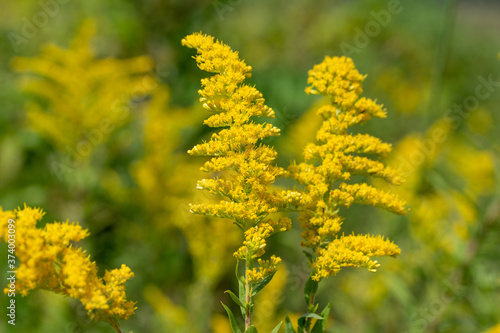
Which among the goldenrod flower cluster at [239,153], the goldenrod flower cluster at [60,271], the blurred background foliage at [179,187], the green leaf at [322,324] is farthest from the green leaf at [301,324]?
the blurred background foliage at [179,187]

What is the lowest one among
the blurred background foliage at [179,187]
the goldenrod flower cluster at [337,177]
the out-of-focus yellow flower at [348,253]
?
the out-of-focus yellow flower at [348,253]

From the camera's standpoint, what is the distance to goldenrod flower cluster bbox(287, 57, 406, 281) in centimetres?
138

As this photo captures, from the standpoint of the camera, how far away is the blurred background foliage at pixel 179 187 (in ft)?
10.4

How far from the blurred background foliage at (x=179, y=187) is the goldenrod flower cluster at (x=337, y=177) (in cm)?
146

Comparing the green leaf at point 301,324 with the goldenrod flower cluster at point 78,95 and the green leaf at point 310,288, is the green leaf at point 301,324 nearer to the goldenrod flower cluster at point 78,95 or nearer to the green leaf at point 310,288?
the green leaf at point 310,288

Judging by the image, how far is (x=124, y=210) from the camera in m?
4.67

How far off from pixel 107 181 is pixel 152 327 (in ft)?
4.53

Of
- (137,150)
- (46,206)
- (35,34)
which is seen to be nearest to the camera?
(46,206)

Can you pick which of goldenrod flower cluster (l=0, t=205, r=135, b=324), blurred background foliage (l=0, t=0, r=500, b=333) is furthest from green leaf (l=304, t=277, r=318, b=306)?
blurred background foliage (l=0, t=0, r=500, b=333)

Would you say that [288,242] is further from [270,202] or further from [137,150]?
[270,202]

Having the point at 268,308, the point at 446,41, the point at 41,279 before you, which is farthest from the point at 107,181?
the point at 41,279

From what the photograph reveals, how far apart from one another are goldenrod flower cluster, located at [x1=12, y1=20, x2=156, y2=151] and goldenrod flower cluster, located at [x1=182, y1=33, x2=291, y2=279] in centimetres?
305

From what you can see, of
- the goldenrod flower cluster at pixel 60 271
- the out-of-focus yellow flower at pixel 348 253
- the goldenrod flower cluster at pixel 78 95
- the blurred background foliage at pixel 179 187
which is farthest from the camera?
the goldenrod flower cluster at pixel 78 95

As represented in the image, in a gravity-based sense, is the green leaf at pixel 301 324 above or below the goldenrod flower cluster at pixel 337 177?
below
